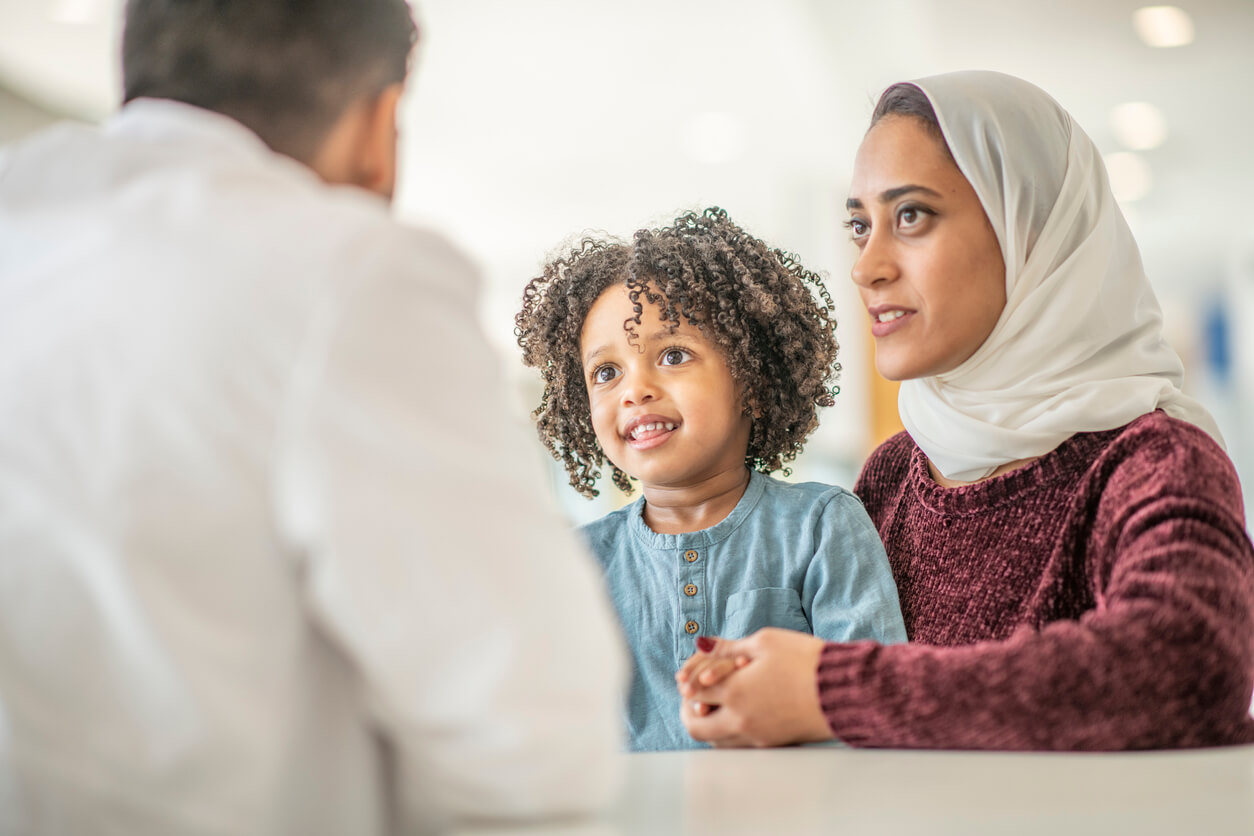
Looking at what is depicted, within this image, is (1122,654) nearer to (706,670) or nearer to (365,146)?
(706,670)

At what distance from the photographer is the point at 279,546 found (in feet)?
2.41

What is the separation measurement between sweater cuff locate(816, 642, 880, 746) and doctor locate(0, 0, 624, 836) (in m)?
0.38

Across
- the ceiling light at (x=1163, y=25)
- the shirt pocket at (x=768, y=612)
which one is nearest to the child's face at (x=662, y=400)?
the shirt pocket at (x=768, y=612)

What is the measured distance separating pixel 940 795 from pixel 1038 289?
82 cm

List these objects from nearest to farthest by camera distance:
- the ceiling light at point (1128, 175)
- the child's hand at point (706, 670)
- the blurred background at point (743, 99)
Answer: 1. the child's hand at point (706, 670)
2. the blurred background at point (743, 99)
3. the ceiling light at point (1128, 175)

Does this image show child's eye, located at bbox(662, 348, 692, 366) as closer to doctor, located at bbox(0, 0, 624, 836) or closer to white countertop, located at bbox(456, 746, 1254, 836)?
white countertop, located at bbox(456, 746, 1254, 836)

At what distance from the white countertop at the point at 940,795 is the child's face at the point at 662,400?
0.61 m

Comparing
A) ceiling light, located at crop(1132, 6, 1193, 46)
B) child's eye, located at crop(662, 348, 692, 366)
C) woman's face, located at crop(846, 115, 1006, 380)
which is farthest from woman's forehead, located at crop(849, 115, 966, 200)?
ceiling light, located at crop(1132, 6, 1193, 46)

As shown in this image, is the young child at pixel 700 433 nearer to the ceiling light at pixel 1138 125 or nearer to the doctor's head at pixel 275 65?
the doctor's head at pixel 275 65

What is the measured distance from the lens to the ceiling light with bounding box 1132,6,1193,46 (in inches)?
194

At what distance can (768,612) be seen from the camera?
60.0 inches

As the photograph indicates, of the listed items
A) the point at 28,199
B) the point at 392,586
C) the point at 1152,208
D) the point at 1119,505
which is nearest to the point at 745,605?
the point at 1119,505

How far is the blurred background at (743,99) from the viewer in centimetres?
512

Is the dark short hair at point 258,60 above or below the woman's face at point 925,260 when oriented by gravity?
above
